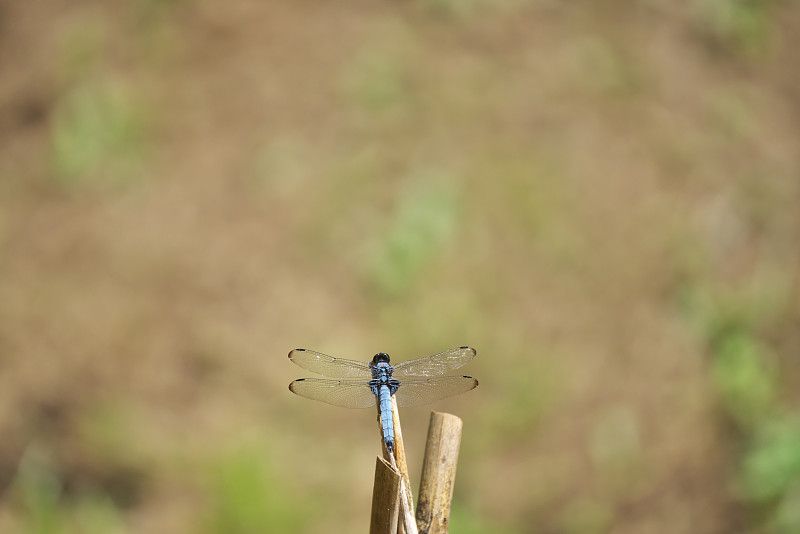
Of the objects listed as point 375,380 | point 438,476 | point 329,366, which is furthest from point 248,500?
point 438,476

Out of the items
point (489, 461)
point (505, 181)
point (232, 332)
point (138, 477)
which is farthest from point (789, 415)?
point (138, 477)

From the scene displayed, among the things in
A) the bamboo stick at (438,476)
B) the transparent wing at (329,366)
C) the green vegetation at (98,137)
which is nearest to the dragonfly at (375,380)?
the transparent wing at (329,366)

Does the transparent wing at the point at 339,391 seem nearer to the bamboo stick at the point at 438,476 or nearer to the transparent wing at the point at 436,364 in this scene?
the transparent wing at the point at 436,364

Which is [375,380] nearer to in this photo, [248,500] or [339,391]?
[339,391]

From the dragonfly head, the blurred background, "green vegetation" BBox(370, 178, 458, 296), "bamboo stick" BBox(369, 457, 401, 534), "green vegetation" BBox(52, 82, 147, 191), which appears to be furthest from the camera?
"green vegetation" BBox(52, 82, 147, 191)

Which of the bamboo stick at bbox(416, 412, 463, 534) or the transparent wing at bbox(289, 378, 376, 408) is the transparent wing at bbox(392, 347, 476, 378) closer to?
the transparent wing at bbox(289, 378, 376, 408)

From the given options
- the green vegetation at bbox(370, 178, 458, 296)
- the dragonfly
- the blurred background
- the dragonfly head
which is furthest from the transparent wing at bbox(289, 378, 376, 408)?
the green vegetation at bbox(370, 178, 458, 296)
